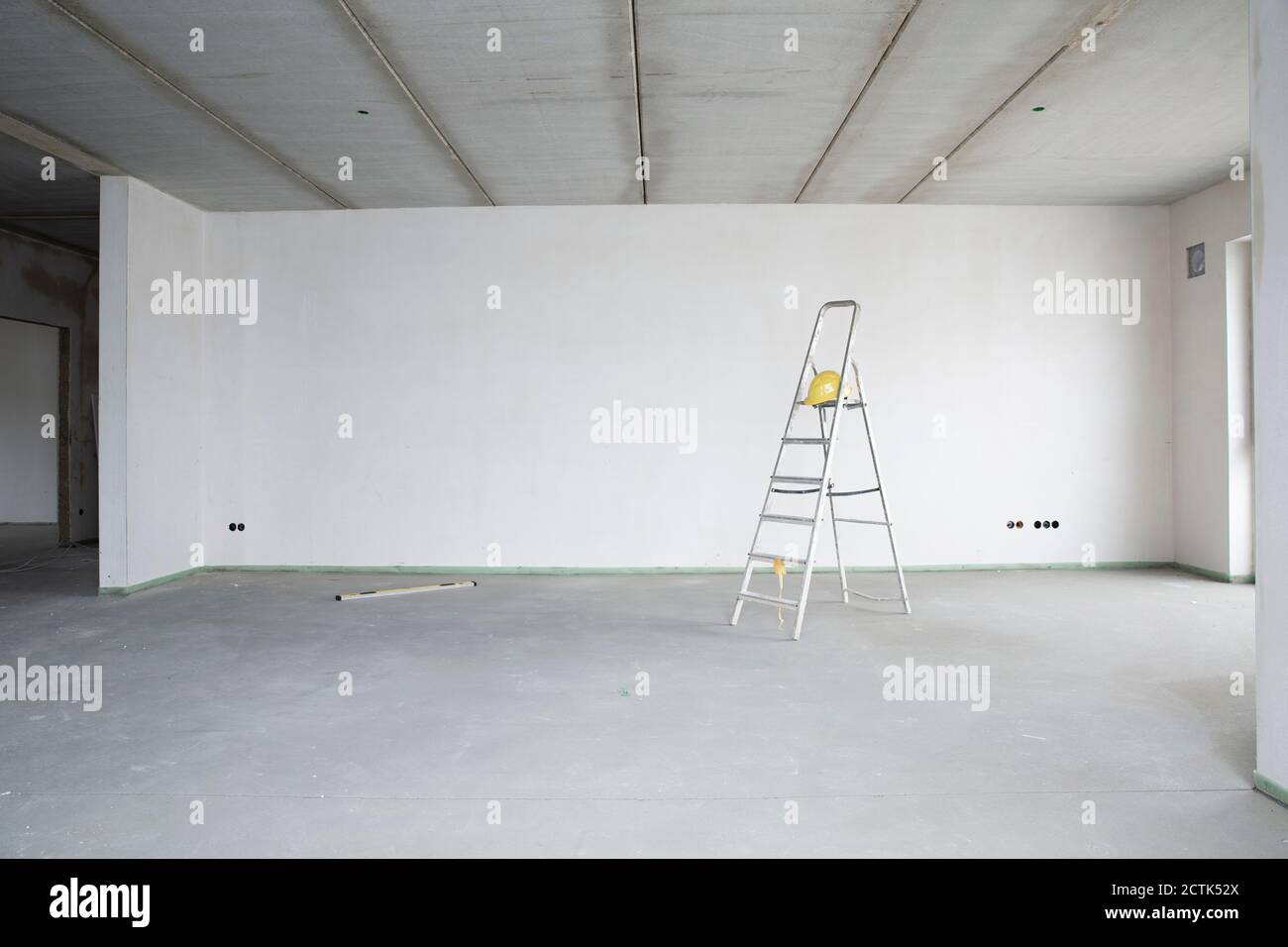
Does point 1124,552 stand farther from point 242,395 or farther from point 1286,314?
point 242,395

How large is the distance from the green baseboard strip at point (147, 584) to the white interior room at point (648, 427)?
0.02m

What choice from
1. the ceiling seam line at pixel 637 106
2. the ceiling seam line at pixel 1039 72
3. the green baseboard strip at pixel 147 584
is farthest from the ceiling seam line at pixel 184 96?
the ceiling seam line at pixel 1039 72

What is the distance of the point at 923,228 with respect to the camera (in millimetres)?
6672

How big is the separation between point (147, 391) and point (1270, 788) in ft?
22.1

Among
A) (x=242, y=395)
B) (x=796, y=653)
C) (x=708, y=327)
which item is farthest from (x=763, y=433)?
(x=242, y=395)

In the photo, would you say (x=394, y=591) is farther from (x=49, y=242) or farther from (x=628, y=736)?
(x=49, y=242)

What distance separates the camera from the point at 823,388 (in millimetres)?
4949

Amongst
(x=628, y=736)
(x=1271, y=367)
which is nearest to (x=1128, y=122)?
(x=1271, y=367)

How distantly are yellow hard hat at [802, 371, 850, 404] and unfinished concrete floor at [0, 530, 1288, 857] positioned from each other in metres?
1.31

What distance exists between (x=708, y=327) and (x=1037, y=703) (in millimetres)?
4062

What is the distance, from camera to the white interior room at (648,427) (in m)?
2.53

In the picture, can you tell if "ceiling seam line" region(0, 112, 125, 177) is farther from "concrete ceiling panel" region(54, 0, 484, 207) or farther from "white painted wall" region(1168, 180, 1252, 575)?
"white painted wall" region(1168, 180, 1252, 575)

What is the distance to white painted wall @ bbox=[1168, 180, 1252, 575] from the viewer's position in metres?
6.11

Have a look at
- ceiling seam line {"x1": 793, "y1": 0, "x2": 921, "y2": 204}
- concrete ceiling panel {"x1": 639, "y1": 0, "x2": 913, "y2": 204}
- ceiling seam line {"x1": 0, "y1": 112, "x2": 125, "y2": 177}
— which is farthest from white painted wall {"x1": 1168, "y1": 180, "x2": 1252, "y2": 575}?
ceiling seam line {"x1": 0, "y1": 112, "x2": 125, "y2": 177}
